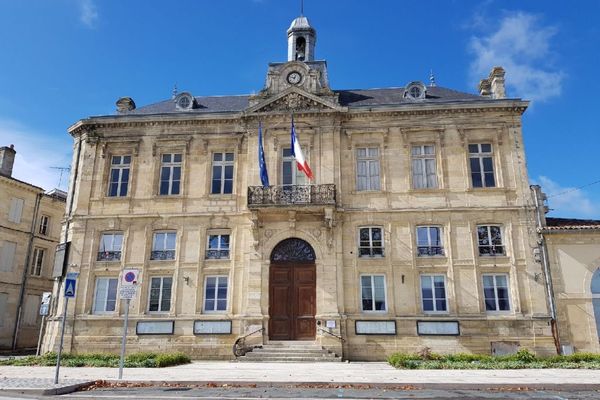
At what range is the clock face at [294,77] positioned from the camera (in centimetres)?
2006

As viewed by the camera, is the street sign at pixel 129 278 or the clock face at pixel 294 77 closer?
the street sign at pixel 129 278

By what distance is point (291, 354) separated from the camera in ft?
53.4

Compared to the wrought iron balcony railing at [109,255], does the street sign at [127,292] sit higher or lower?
lower

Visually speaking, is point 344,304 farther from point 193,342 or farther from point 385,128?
point 385,128

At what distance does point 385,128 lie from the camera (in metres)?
19.5

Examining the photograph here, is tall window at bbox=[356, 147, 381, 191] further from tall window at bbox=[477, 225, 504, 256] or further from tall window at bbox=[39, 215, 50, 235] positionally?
tall window at bbox=[39, 215, 50, 235]

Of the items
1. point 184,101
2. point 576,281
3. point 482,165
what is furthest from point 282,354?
point 184,101

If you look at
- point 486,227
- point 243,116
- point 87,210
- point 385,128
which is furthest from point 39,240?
point 486,227

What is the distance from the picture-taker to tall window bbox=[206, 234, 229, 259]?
61.6 ft

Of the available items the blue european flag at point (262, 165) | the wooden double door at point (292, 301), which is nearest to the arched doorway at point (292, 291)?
the wooden double door at point (292, 301)

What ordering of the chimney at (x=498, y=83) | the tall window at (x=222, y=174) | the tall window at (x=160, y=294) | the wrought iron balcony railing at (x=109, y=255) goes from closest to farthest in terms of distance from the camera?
the tall window at (x=160, y=294), the wrought iron balcony railing at (x=109, y=255), the tall window at (x=222, y=174), the chimney at (x=498, y=83)

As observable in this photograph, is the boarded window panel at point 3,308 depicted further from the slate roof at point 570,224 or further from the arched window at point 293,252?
the slate roof at point 570,224

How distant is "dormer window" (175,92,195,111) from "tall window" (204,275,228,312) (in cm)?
793

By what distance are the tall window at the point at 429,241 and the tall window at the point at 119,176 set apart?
12.5m
